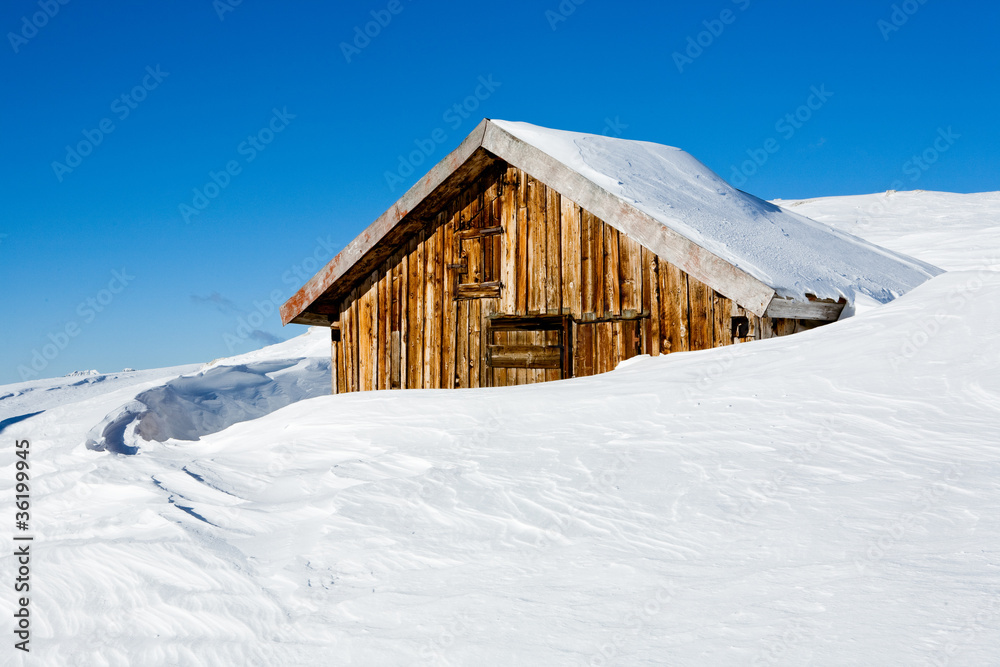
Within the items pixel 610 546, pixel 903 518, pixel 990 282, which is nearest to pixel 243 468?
pixel 610 546

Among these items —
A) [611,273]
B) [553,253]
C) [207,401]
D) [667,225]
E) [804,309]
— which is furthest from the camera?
[207,401]

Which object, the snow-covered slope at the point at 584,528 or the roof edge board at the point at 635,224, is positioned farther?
the roof edge board at the point at 635,224

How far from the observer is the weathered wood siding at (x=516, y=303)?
693 cm

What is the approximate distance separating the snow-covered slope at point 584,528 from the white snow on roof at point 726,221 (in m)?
1.43

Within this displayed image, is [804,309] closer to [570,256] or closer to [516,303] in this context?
[570,256]

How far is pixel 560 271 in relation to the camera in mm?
7719

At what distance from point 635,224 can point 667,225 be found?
365mm

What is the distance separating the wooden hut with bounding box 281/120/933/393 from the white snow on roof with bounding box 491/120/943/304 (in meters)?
0.03

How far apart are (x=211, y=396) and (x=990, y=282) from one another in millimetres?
11474

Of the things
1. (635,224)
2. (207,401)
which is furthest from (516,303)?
(207,401)

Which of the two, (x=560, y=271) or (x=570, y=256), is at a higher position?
(x=570, y=256)

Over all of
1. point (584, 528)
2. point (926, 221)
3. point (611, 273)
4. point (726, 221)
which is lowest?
point (584, 528)

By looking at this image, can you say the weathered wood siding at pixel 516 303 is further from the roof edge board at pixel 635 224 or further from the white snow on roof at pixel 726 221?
the white snow on roof at pixel 726 221

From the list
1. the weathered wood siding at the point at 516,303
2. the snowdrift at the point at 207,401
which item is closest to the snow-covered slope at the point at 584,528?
the weathered wood siding at the point at 516,303
